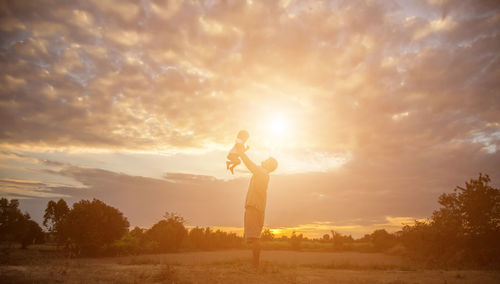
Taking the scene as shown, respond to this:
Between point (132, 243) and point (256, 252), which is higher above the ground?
point (256, 252)

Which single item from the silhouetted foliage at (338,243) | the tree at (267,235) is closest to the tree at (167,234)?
the tree at (267,235)

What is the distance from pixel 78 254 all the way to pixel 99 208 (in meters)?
2.25

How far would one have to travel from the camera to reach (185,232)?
16.3 m

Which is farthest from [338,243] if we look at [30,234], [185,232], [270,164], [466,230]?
[30,234]

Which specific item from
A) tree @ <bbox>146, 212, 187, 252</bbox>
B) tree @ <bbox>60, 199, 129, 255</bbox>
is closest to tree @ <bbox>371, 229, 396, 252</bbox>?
tree @ <bbox>146, 212, 187, 252</bbox>

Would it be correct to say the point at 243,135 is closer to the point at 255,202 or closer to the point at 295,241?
the point at 255,202

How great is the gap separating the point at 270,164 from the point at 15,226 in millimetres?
14594

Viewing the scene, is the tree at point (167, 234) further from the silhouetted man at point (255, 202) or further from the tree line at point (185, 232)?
the silhouetted man at point (255, 202)

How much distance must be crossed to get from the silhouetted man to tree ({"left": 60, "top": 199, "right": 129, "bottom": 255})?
28.4ft

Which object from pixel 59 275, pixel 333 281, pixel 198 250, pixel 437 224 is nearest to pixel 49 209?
pixel 198 250

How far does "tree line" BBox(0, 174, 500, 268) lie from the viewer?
1241 cm

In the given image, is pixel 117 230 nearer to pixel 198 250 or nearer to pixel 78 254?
pixel 78 254

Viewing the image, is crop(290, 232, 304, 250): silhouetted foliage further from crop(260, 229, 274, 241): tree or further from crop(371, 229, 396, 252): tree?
crop(371, 229, 396, 252): tree

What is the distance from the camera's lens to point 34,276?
542 cm
